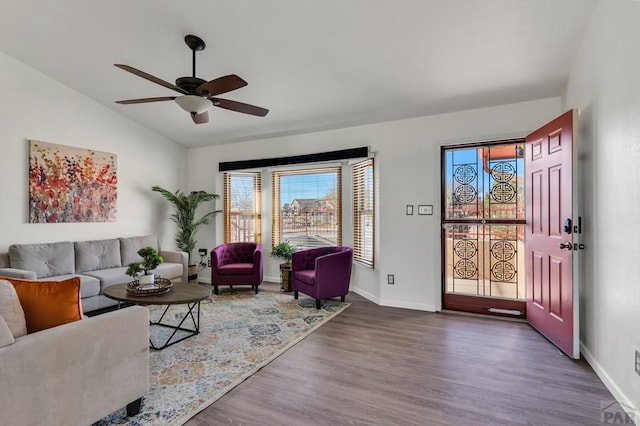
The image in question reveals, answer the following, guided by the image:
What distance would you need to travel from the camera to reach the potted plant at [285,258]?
5.27 meters

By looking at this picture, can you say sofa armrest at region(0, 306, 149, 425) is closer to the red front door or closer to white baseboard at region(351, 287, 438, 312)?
white baseboard at region(351, 287, 438, 312)

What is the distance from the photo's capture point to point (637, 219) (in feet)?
6.48

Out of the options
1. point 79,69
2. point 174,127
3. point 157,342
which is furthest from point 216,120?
point 157,342

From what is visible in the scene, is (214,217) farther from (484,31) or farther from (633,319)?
(633,319)

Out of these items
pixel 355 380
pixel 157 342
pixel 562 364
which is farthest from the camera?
pixel 157 342

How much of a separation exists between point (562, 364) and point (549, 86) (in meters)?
2.68

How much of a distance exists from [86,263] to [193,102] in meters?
3.02

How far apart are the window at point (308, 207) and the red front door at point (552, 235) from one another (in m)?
2.71

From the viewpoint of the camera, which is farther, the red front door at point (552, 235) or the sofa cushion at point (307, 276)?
the sofa cushion at point (307, 276)

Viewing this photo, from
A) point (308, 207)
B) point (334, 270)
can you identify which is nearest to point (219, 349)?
point (334, 270)

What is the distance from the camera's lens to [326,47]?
318cm

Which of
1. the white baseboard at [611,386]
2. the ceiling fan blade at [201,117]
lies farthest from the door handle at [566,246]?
the ceiling fan blade at [201,117]

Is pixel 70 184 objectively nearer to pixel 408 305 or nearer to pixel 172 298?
pixel 172 298

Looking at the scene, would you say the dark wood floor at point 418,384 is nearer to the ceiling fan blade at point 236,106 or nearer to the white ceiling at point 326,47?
the ceiling fan blade at point 236,106
